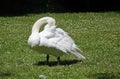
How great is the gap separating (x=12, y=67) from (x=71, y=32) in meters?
7.22

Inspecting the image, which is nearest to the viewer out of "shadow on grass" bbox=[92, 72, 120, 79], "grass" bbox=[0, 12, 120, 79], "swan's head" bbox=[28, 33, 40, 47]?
"shadow on grass" bbox=[92, 72, 120, 79]

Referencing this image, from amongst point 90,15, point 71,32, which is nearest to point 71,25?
point 71,32

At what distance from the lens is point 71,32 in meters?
17.0

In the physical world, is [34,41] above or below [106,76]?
above

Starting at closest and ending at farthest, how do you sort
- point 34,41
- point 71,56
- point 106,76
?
1. point 106,76
2. point 34,41
3. point 71,56

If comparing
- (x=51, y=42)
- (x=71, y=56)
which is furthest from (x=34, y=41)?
(x=71, y=56)

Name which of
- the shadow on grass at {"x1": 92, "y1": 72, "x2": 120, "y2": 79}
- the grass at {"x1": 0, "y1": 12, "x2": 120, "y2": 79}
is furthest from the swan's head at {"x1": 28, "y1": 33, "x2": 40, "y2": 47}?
Answer: the shadow on grass at {"x1": 92, "y1": 72, "x2": 120, "y2": 79}

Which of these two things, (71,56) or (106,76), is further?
(71,56)

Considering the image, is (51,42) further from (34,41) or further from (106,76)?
(106,76)

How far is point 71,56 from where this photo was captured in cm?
1173

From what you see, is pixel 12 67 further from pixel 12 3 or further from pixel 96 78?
pixel 12 3

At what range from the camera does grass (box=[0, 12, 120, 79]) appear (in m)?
9.36

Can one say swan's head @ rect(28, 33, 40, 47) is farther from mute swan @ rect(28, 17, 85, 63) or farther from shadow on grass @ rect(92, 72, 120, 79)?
shadow on grass @ rect(92, 72, 120, 79)

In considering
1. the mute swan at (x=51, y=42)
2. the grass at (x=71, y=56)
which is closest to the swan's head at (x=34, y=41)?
the mute swan at (x=51, y=42)
